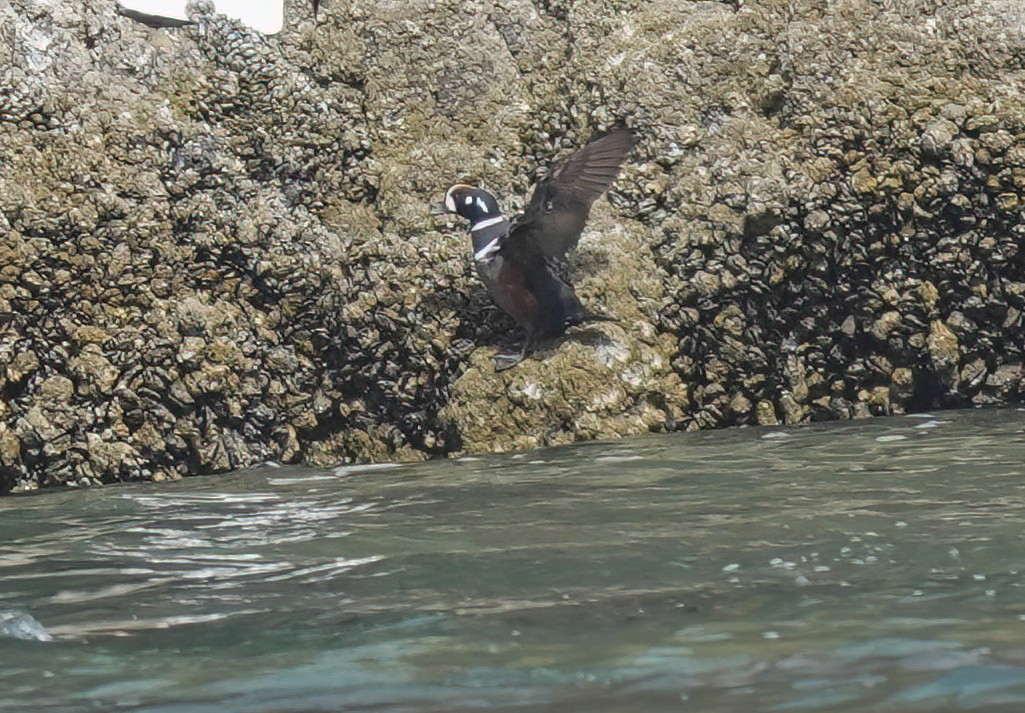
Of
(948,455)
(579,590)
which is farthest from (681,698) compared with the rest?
(948,455)

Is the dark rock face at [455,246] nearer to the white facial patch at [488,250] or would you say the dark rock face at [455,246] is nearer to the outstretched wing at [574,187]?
the white facial patch at [488,250]

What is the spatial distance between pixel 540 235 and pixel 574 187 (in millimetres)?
258

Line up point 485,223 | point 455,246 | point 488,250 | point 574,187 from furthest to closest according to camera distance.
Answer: point 455,246 → point 485,223 → point 488,250 → point 574,187

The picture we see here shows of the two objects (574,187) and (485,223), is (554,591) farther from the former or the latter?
(485,223)

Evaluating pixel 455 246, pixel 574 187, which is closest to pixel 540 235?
pixel 574 187

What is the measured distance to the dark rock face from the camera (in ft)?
19.1

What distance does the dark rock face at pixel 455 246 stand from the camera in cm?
582

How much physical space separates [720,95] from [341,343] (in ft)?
7.26

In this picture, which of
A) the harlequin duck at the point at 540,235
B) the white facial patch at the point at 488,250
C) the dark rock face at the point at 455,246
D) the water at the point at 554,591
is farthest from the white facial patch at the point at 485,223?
the water at the point at 554,591

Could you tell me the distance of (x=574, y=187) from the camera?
217 inches

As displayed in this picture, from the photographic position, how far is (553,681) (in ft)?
6.82

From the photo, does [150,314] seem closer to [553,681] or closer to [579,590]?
[579,590]

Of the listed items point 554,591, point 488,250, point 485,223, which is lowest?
point 554,591

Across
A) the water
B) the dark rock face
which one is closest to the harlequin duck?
the dark rock face
